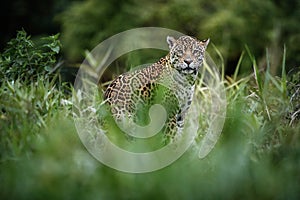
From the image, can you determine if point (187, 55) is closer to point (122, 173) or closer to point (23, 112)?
point (23, 112)

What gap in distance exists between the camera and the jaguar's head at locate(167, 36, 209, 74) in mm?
5379

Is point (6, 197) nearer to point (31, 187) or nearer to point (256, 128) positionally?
point (31, 187)

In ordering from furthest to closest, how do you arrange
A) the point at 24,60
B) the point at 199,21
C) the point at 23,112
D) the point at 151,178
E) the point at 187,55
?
1. the point at 199,21
2. the point at 24,60
3. the point at 187,55
4. the point at 23,112
5. the point at 151,178

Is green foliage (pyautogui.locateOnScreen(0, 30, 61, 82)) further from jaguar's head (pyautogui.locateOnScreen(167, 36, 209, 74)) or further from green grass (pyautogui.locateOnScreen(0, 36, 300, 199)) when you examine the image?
green grass (pyautogui.locateOnScreen(0, 36, 300, 199))

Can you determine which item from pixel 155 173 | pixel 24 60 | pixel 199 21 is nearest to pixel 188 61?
pixel 24 60

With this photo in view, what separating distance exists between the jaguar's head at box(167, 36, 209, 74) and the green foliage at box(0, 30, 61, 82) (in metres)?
1.12

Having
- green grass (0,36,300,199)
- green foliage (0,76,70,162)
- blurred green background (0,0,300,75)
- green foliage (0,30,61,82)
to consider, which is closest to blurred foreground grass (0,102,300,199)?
green grass (0,36,300,199)

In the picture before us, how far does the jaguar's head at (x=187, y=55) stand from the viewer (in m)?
5.38

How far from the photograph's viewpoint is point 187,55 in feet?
17.6

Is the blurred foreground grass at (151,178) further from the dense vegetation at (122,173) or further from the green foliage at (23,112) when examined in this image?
the green foliage at (23,112)

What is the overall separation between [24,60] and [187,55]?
4.99 feet

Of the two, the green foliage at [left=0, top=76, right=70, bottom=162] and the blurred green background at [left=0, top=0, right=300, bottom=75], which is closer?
the green foliage at [left=0, top=76, right=70, bottom=162]

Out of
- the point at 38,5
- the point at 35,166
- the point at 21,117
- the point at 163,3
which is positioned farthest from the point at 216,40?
the point at 35,166

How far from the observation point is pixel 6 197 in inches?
126
